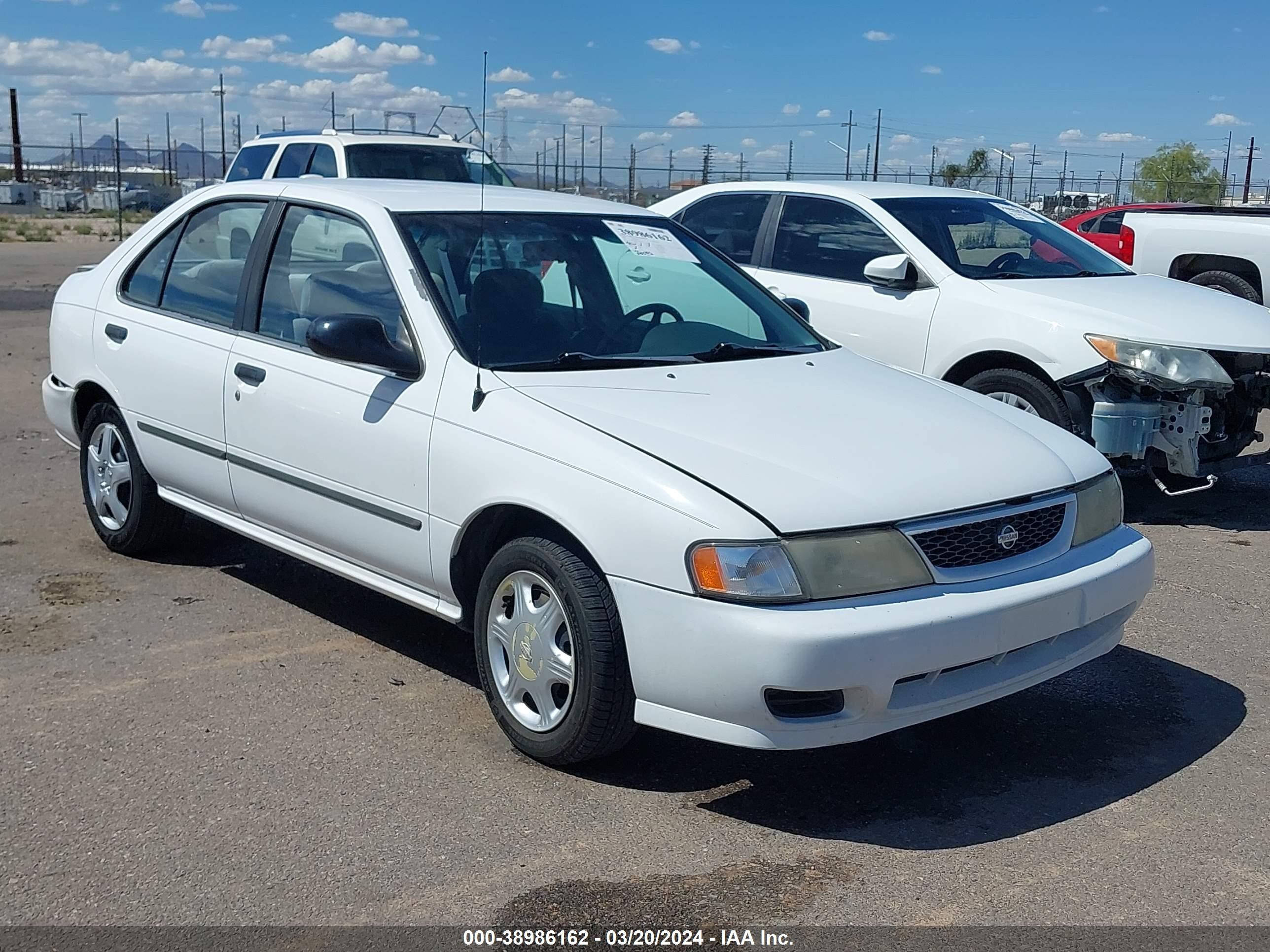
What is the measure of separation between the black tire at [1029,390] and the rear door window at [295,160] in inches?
333

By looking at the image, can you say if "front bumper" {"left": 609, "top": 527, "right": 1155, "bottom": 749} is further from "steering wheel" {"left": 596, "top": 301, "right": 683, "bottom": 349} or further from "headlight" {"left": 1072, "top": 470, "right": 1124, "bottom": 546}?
"steering wheel" {"left": 596, "top": 301, "right": 683, "bottom": 349}

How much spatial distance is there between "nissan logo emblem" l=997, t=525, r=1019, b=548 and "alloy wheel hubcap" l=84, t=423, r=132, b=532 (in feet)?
12.0

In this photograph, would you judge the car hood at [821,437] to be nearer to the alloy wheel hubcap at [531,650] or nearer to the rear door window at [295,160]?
the alloy wheel hubcap at [531,650]

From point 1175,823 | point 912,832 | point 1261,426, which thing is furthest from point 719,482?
point 1261,426

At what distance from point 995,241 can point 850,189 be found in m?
0.90

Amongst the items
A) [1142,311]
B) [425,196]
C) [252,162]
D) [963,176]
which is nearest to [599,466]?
[425,196]

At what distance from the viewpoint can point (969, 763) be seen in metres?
4.01

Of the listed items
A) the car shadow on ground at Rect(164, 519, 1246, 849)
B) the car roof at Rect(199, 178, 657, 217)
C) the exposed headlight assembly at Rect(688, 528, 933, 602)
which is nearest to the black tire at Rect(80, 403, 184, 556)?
the car roof at Rect(199, 178, 657, 217)

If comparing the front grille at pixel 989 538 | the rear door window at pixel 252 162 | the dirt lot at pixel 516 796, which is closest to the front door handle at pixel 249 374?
the dirt lot at pixel 516 796

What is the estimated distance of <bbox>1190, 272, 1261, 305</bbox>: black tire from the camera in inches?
463

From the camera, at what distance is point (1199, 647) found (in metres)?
5.07

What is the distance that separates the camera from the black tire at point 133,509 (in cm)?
560

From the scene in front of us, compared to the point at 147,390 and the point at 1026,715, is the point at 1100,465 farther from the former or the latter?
the point at 147,390

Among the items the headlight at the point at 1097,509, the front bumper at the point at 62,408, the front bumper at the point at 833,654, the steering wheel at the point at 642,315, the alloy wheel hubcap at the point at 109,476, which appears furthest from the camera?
the front bumper at the point at 62,408
